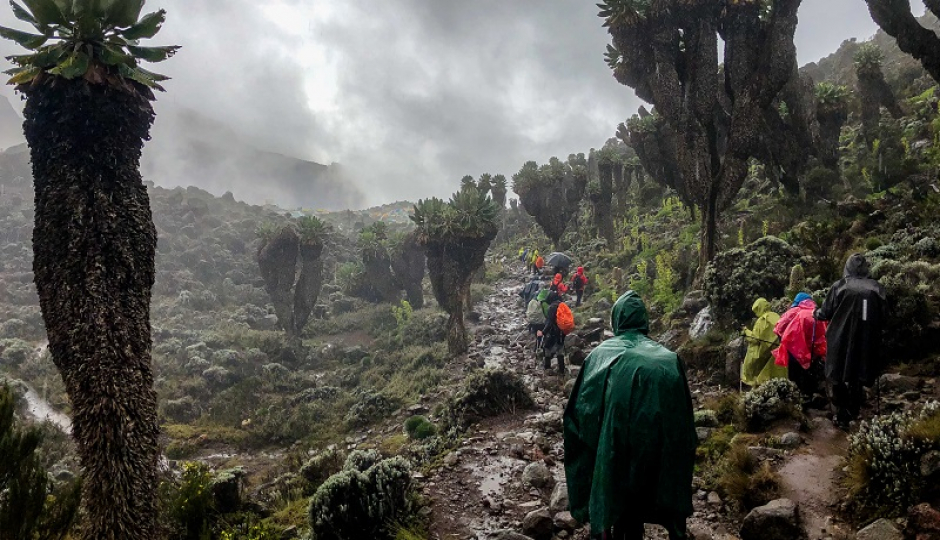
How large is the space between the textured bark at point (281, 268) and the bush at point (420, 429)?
1891 centimetres

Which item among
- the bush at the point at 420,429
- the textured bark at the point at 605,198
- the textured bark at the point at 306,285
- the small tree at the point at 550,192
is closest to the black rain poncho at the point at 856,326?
the bush at the point at 420,429

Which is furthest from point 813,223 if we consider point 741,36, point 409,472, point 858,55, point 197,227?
point 197,227

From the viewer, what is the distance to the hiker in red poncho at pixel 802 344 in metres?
6.80

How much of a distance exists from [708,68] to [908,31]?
15.6ft

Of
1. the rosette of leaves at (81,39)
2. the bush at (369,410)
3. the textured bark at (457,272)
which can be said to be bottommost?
the bush at (369,410)

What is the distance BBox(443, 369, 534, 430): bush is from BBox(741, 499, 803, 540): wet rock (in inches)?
230

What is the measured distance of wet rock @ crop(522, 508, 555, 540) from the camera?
5.43 m

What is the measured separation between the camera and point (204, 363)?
2322 cm

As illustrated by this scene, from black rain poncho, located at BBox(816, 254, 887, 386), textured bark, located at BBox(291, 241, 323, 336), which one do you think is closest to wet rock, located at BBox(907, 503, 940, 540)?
black rain poncho, located at BBox(816, 254, 887, 386)

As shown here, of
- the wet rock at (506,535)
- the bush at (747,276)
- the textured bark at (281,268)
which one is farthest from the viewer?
the textured bark at (281,268)

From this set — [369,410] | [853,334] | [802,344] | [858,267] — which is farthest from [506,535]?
[369,410]

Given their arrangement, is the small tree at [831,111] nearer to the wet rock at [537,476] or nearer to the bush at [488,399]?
the bush at [488,399]

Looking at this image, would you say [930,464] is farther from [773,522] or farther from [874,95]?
[874,95]

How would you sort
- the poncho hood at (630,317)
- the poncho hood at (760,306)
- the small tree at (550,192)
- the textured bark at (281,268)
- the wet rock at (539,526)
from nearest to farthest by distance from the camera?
the poncho hood at (630,317) → the wet rock at (539,526) → the poncho hood at (760,306) → the textured bark at (281,268) → the small tree at (550,192)
